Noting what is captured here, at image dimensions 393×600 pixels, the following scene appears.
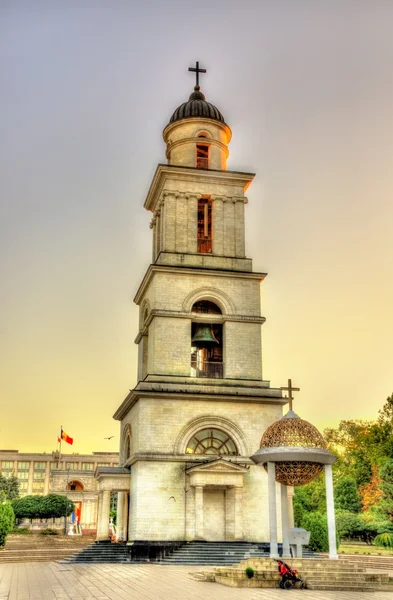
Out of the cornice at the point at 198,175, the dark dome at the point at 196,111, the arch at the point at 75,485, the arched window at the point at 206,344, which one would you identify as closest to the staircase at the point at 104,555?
the arched window at the point at 206,344

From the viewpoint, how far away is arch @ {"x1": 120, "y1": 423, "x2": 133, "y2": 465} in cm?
3053

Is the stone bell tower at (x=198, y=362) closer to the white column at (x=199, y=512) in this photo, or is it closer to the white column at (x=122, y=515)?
the white column at (x=199, y=512)

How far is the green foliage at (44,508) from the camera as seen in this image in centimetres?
5634

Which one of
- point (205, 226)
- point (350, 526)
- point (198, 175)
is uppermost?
point (198, 175)

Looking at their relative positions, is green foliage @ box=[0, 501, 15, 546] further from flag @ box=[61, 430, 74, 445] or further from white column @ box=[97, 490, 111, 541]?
flag @ box=[61, 430, 74, 445]

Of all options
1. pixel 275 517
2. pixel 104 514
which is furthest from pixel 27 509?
pixel 275 517

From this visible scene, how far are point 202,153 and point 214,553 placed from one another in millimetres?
19133

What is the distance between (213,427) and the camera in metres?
27.8

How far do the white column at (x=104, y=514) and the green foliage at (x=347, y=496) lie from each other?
2758 centimetres

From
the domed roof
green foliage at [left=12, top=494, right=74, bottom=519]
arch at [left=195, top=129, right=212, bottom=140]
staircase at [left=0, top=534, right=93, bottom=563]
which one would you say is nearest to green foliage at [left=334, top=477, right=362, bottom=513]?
staircase at [left=0, top=534, right=93, bottom=563]

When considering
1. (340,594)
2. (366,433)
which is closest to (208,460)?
(340,594)

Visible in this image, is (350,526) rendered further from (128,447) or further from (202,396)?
(202,396)

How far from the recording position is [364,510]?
166ft

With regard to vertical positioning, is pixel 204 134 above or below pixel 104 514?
above
